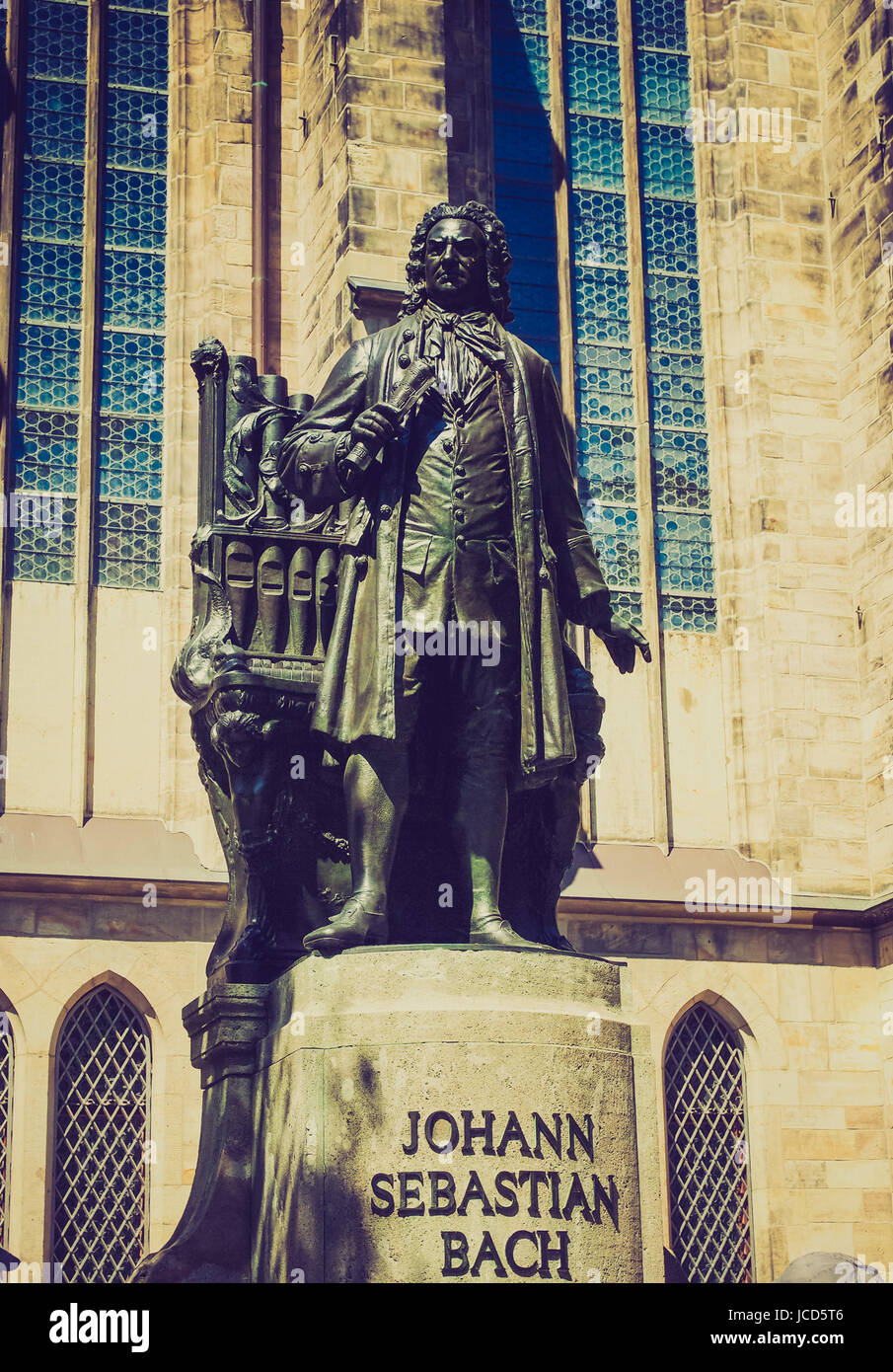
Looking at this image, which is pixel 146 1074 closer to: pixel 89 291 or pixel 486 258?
pixel 89 291

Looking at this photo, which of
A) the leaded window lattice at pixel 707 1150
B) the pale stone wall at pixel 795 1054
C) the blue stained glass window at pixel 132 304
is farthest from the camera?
the blue stained glass window at pixel 132 304

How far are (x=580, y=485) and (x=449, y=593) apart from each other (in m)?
9.82

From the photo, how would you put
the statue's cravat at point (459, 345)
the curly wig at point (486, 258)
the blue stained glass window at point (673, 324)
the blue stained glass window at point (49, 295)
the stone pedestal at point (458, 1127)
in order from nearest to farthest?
the stone pedestal at point (458, 1127) → the statue's cravat at point (459, 345) → the curly wig at point (486, 258) → the blue stained glass window at point (49, 295) → the blue stained glass window at point (673, 324)

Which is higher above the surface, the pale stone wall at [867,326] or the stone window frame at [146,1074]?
the pale stone wall at [867,326]

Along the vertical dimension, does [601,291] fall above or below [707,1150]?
above

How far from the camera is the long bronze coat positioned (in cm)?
556

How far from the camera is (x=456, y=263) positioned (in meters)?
5.90

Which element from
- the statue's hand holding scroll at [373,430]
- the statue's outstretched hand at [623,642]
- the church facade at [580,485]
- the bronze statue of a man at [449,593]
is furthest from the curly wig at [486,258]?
the church facade at [580,485]

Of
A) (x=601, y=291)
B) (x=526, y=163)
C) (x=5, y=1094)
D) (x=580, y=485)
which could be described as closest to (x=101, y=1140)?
(x=5, y=1094)

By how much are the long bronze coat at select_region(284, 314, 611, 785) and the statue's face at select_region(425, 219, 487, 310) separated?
123 millimetres

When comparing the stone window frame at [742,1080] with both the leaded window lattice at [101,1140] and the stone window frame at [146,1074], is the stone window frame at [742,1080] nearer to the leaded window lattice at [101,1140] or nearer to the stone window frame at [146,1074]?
the stone window frame at [146,1074]

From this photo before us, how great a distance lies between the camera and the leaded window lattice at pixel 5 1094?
12508mm

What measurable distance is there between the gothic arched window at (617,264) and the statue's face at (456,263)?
9.22 m
